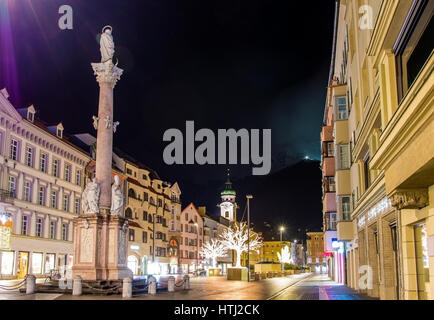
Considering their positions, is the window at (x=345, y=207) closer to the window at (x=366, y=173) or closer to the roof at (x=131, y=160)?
the window at (x=366, y=173)

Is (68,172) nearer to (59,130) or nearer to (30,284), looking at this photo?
(59,130)

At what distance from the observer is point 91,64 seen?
3166 centimetres

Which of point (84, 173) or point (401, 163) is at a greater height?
point (84, 173)

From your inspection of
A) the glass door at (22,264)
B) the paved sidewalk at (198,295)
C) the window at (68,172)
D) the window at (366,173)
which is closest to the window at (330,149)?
the paved sidewalk at (198,295)

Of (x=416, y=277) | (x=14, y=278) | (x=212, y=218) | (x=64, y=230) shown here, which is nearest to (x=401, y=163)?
(x=416, y=277)

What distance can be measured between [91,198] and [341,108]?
2101 cm

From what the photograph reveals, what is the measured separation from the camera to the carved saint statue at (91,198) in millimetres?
28656

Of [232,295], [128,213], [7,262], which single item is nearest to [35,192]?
[7,262]

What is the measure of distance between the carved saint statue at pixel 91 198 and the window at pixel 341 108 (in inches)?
783

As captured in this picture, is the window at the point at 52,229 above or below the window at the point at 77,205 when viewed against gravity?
below

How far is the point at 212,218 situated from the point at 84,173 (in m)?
62.9

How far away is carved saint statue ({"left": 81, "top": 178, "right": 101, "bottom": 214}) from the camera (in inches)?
1128

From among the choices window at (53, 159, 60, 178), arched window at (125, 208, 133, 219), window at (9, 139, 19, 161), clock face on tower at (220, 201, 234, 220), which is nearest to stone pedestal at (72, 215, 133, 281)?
window at (9, 139, 19, 161)
